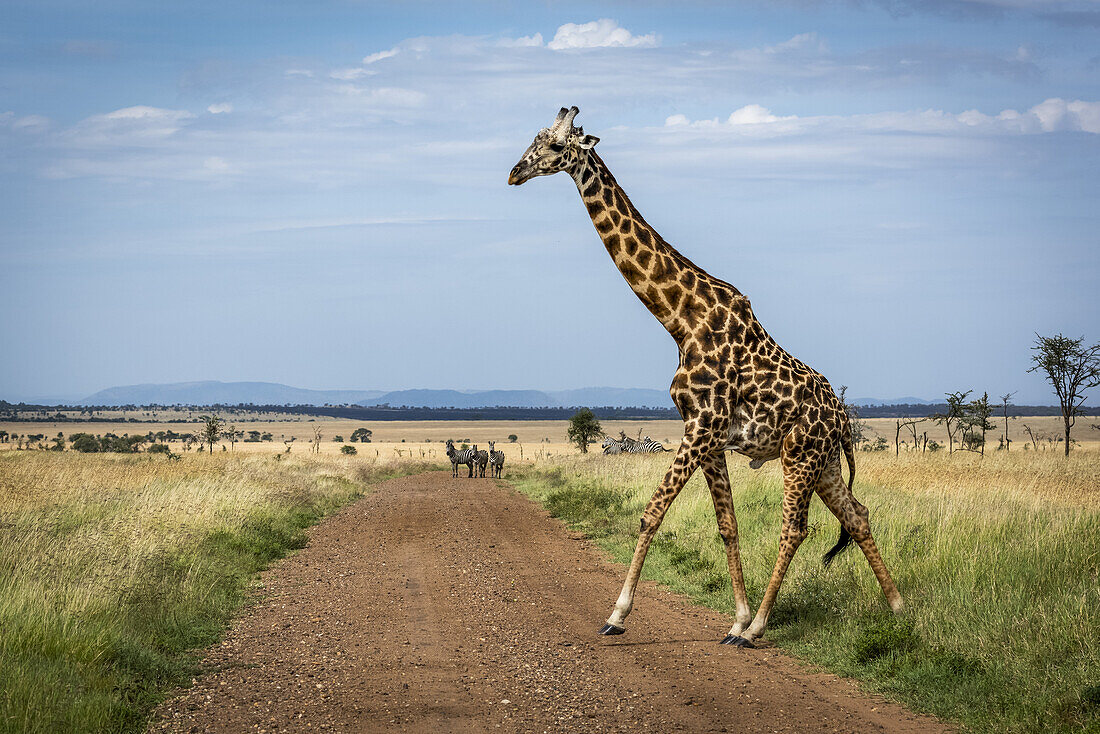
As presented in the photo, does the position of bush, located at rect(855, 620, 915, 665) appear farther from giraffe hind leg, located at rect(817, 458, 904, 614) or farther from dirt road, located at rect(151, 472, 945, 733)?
giraffe hind leg, located at rect(817, 458, 904, 614)

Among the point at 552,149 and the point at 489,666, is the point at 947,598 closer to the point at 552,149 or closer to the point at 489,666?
the point at 489,666

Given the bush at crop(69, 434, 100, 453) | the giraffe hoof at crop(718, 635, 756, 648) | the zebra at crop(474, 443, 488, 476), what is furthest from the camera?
the bush at crop(69, 434, 100, 453)

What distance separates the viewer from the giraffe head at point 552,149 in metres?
9.14

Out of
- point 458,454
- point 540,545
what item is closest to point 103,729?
point 540,545

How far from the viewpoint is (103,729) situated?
19.3 ft

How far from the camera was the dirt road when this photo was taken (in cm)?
638

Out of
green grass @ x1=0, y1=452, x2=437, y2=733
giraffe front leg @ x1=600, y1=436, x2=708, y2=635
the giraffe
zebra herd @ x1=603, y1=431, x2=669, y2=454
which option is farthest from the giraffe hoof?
zebra herd @ x1=603, y1=431, x2=669, y2=454

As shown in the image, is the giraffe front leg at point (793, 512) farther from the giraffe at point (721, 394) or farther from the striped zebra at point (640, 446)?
the striped zebra at point (640, 446)

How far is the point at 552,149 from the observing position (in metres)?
9.21

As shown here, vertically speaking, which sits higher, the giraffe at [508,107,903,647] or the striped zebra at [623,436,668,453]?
the giraffe at [508,107,903,647]

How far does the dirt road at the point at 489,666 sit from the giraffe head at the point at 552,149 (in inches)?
172

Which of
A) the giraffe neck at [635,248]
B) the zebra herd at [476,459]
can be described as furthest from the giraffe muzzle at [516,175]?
the zebra herd at [476,459]

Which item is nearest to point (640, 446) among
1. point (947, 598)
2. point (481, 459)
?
point (481, 459)

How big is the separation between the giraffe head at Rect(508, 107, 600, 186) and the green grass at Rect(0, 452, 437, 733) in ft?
17.1
